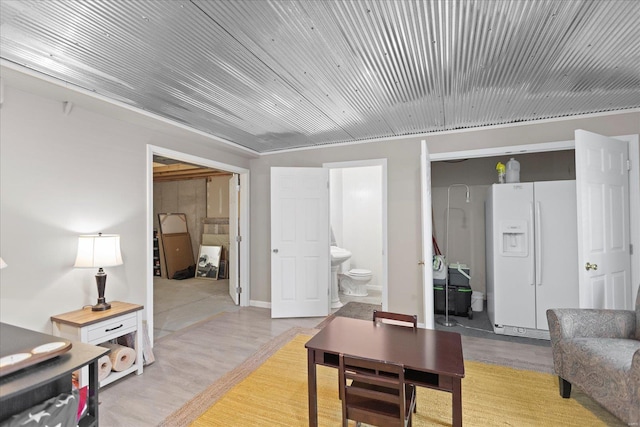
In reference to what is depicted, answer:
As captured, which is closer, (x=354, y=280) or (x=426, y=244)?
(x=426, y=244)

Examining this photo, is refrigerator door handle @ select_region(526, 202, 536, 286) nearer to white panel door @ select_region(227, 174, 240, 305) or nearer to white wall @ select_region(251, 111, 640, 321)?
white wall @ select_region(251, 111, 640, 321)

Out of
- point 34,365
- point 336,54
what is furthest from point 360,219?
point 34,365

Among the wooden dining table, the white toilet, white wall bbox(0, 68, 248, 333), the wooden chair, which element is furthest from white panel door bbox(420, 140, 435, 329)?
white wall bbox(0, 68, 248, 333)

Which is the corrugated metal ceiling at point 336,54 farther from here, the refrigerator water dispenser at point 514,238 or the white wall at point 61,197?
the refrigerator water dispenser at point 514,238

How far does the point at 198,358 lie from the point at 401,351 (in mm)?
2142

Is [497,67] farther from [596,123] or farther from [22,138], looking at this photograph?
[22,138]

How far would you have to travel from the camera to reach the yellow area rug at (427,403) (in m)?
1.97

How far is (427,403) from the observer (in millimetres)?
2164

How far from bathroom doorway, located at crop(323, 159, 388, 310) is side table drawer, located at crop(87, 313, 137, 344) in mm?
3495

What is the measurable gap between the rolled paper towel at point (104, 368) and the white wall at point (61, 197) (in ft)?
1.62

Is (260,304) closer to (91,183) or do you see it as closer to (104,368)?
(104,368)

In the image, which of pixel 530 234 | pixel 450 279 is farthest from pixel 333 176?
pixel 530 234

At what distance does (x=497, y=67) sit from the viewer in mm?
2166

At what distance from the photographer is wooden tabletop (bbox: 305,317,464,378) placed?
152 cm
